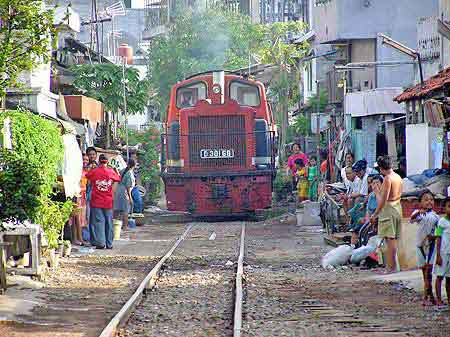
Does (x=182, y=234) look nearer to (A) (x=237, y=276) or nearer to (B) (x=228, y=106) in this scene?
(B) (x=228, y=106)

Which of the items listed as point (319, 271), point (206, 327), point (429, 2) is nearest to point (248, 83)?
point (429, 2)

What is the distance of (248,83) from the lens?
102 ft

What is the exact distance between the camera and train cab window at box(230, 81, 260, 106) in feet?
102

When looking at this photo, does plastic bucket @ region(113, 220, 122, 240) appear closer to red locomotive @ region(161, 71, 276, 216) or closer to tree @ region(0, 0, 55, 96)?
red locomotive @ region(161, 71, 276, 216)

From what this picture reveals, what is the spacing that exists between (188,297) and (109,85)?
20.5 meters


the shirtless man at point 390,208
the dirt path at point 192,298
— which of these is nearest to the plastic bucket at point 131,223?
the dirt path at point 192,298

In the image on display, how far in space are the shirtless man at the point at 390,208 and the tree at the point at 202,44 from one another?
41267mm

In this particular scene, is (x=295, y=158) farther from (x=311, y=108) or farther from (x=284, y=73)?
(x=284, y=73)

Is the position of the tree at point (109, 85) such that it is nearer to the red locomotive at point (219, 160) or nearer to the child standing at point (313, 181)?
the red locomotive at point (219, 160)

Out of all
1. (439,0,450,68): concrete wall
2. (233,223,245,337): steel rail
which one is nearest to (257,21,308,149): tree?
(439,0,450,68): concrete wall

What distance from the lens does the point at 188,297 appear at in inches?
555

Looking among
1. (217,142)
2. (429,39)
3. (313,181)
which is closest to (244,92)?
(217,142)

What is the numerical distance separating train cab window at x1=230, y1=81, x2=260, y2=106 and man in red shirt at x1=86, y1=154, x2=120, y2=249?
1038 cm

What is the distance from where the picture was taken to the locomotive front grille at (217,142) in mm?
29625
